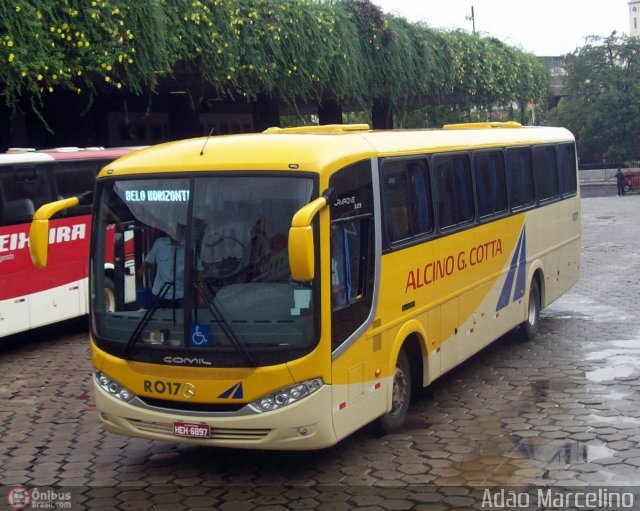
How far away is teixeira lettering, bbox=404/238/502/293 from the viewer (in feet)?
31.0

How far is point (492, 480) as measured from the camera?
7.76m

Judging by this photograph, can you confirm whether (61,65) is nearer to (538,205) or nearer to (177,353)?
(538,205)

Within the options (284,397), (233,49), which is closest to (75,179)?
(233,49)

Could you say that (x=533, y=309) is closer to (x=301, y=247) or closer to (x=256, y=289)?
(x=256, y=289)

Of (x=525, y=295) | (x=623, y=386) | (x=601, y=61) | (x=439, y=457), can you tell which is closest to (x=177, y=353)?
(x=439, y=457)

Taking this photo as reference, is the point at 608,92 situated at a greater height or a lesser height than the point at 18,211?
greater

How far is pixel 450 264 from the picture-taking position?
410 inches

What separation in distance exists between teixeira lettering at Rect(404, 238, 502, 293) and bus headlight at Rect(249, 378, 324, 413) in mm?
1907

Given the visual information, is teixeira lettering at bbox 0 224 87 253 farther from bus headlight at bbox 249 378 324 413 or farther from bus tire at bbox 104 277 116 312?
bus headlight at bbox 249 378 324 413

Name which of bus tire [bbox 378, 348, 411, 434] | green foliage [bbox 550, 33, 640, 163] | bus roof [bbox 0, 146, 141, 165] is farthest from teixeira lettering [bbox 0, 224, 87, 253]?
green foliage [bbox 550, 33, 640, 163]

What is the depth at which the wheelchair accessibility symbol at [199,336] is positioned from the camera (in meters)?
7.61

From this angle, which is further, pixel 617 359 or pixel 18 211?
pixel 18 211

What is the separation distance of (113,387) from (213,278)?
1.29 metres

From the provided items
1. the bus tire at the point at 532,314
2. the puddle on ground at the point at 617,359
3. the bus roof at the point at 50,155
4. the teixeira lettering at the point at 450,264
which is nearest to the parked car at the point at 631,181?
the bus roof at the point at 50,155
